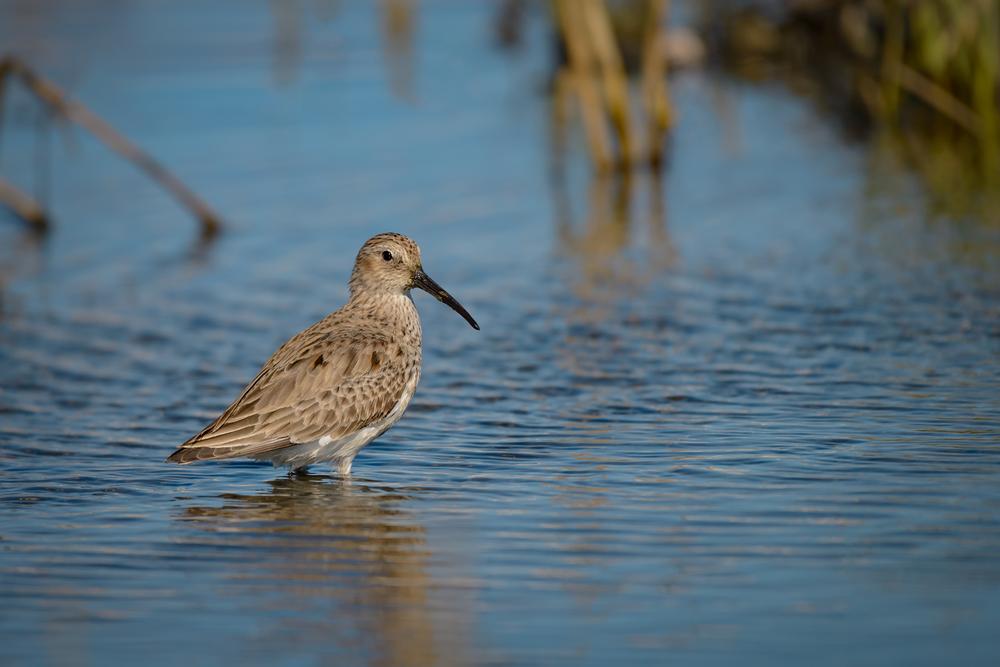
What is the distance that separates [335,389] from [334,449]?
36 cm

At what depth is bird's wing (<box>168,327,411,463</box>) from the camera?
855 centimetres

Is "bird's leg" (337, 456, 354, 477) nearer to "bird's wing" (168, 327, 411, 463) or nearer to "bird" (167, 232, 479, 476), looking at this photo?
"bird" (167, 232, 479, 476)

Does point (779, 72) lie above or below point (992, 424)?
above

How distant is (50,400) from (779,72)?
50.4 ft

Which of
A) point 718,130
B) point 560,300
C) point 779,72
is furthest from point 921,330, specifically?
point 779,72

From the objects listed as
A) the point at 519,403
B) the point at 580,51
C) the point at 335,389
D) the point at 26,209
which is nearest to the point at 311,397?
the point at 335,389

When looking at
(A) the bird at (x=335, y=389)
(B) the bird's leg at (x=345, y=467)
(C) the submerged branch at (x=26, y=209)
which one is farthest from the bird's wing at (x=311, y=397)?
(C) the submerged branch at (x=26, y=209)

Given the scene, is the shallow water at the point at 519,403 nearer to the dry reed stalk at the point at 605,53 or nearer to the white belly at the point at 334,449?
the white belly at the point at 334,449

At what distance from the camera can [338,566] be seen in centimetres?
721

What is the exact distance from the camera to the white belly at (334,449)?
873cm

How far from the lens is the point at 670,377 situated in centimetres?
1052

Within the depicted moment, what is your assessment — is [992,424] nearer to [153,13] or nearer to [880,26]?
[880,26]

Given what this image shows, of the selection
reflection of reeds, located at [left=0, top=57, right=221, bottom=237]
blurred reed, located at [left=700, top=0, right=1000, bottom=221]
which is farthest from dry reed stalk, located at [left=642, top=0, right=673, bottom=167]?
reflection of reeds, located at [left=0, top=57, right=221, bottom=237]

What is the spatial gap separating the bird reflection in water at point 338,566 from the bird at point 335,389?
0.86 ft
